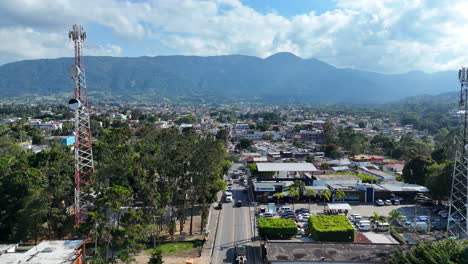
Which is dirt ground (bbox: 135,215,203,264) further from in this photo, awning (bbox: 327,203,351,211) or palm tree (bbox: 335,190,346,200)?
palm tree (bbox: 335,190,346,200)

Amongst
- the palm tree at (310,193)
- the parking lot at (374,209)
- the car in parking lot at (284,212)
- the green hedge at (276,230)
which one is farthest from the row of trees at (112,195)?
the parking lot at (374,209)

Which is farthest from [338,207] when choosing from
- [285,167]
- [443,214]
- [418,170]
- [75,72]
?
[75,72]

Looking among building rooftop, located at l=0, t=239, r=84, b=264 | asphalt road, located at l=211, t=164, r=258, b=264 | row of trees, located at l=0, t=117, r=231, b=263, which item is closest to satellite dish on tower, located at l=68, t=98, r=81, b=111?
row of trees, located at l=0, t=117, r=231, b=263

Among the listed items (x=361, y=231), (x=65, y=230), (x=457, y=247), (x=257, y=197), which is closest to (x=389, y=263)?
(x=457, y=247)

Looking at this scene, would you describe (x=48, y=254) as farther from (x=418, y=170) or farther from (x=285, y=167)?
(x=418, y=170)

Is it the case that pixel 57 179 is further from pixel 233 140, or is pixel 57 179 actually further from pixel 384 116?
pixel 384 116
